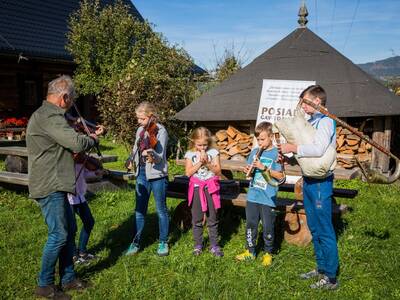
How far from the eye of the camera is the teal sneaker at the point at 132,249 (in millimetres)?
4688

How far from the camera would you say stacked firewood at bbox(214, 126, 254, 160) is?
966cm

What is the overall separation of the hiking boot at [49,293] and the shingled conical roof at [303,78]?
20.5 ft

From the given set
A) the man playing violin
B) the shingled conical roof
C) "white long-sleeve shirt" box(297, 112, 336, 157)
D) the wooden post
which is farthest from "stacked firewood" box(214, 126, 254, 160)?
the man playing violin

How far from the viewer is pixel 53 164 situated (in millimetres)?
3551

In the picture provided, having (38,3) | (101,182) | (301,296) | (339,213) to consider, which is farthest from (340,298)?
(38,3)

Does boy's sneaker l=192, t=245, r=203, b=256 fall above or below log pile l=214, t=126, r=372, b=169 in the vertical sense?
below

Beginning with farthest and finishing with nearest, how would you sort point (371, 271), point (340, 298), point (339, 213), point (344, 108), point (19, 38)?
point (19, 38)
point (344, 108)
point (339, 213)
point (371, 271)
point (340, 298)

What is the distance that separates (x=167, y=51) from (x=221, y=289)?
390 inches

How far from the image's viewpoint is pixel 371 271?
4207 millimetres

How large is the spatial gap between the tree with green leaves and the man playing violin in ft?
23.8

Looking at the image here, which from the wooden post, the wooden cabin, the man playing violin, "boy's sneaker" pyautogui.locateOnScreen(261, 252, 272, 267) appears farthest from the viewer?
the wooden cabin

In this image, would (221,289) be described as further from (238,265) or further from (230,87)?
(230,87)

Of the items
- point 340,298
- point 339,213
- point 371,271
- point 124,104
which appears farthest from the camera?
point 124,104

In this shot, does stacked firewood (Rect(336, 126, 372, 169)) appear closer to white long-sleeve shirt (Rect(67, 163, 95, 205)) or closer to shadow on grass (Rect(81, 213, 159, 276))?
shadow on grass (Rect(81, 213, 159, 276))
